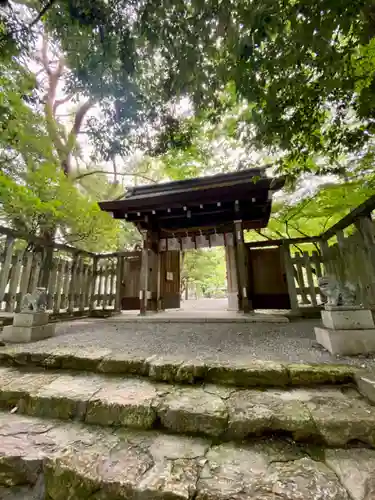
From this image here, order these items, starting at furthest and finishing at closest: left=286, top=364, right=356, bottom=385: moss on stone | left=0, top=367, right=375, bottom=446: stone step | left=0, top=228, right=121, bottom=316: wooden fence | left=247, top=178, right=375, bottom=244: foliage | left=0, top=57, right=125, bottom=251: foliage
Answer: left=247, top=178, right=375, bottom=244: foliage < left=0, top=57, right=125, bottom=251: foliage < left=0, top=228, right=121, bottom=316: wooden fence < left=286, top=364, right=356, bottom=385: moss on stone < left=0, top=367, right=375, bottom=446: stone step

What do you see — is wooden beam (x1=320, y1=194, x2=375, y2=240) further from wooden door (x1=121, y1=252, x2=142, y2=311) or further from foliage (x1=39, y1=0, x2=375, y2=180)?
wooden door (x1=121, y1=252, x2=142, y2=311)

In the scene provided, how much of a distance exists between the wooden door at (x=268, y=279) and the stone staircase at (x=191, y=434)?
384 centimetres

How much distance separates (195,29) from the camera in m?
2.37

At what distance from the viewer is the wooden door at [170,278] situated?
7.24 m

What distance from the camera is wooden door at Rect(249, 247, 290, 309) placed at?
5.57m

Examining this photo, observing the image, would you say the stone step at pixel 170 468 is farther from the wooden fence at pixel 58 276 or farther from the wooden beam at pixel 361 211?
the wooden fence at pixel 58 276

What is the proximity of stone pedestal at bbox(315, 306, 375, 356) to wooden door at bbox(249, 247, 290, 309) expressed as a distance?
10.7 ft

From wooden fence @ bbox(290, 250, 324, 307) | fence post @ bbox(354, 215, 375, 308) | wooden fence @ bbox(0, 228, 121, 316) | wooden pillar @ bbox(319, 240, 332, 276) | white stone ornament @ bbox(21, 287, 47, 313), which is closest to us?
fence post @ bbox(354, 215, 375, 308)

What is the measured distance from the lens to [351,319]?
7.60 feet

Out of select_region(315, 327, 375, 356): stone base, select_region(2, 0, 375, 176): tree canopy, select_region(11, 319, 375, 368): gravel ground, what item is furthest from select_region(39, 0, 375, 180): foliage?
select_region(11, 319, 375, 368): gravel ground

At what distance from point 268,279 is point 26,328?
208 inches

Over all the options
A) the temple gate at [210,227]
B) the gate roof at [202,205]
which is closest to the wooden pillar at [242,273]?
the temple gate at [210,227]

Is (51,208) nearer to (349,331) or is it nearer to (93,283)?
(93,283)

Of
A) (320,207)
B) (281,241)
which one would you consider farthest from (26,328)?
(320,207)
